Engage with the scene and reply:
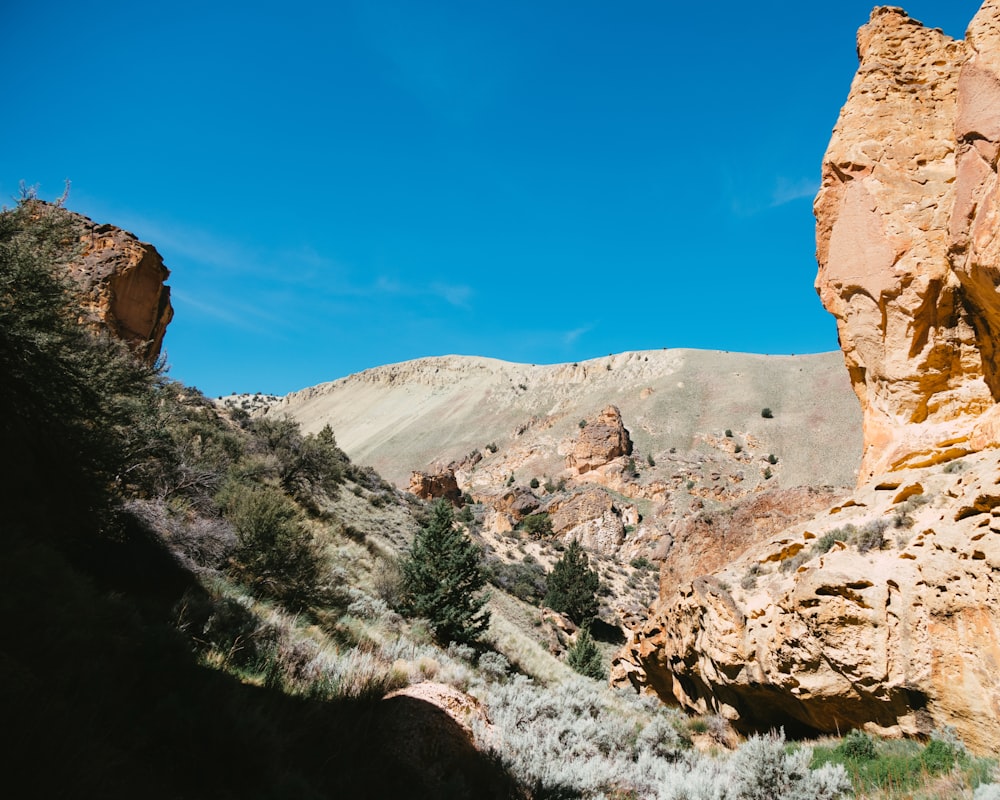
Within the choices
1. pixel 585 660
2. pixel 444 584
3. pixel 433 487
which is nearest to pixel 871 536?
pixel 444 584

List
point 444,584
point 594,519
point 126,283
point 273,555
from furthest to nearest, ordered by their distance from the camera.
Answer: point 594,519 < point 126,283 < point 444,584 < point 273,555

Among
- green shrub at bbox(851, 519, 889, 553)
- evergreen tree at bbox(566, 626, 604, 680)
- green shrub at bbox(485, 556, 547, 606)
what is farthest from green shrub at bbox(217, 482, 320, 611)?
green shrub at bbox(485, 556, 547, 606)

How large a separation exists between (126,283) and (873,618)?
22.9 meters

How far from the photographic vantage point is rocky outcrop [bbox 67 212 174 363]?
1702cm

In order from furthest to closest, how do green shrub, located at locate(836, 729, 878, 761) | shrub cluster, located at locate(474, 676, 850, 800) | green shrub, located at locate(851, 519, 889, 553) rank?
green shrub, located at locate(851, 519, 889, 553) → green shrub, located at locate(836, 729, 878, 761) → shrub cluster, located at locate(474, 676, 850, 800)

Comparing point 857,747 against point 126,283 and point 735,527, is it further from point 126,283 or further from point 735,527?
point 126,283

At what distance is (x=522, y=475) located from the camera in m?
60.5

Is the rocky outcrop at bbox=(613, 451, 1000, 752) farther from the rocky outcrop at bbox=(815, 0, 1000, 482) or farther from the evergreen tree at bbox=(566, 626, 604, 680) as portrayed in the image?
the evergreen tree at bbox=(566, 626, 604, 680)

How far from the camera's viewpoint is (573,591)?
2483cm

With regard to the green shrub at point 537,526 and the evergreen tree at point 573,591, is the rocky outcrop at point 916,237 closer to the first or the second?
the evergreen tree at point 573,591

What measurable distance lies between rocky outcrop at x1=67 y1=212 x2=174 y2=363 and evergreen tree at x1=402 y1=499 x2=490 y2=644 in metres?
11.8

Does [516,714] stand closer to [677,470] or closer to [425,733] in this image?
[425,733]

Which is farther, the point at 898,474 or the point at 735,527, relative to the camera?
the point at 735,527

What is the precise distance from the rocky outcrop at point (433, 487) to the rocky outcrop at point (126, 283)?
28.2 m
